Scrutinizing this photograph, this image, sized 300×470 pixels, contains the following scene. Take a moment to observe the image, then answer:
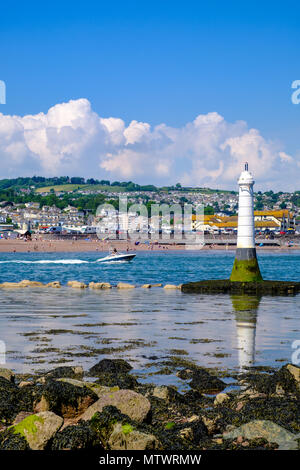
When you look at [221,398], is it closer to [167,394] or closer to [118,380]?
[167,394]

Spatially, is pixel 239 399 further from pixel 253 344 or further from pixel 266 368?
pixel 253 344

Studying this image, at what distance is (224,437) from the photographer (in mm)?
10250

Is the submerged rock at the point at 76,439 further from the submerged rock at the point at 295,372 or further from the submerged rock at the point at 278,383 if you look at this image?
the submerged rock at the point at 295,372

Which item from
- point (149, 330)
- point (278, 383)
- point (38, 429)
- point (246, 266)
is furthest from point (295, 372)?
point (246, 266)

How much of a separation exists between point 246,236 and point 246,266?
2292 millimetres

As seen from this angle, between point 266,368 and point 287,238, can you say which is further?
point 287,238

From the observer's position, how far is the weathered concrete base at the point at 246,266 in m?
34.9

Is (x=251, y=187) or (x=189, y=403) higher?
(x=251, y=187)

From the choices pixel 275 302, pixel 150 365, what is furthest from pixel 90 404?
pixel 275 302

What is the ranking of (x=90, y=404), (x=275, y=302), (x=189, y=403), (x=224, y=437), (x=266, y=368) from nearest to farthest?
(x=224, y=437), (x=90, y=404), (x=189, y=403), (x=266, y=368), (x=275, y=302)

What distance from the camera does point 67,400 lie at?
11477 mm

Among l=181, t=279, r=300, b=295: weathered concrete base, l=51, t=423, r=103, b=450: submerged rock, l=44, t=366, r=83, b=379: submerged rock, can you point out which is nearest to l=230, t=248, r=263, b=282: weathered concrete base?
l=181, t=279, r=300, b=295: weathered concrete base
